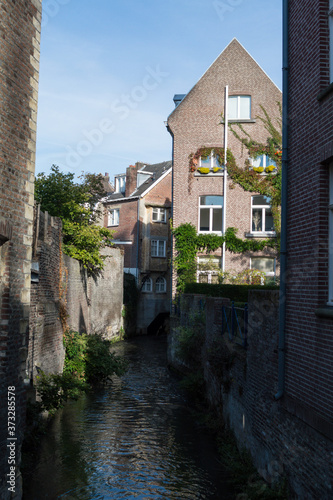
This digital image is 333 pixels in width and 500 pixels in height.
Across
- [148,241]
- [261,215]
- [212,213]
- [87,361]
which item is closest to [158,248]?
[148,241]

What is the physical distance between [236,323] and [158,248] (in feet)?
90.1

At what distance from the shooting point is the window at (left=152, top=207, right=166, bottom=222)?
130ft

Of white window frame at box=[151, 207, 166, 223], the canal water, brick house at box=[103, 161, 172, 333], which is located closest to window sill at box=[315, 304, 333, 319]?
the canal water

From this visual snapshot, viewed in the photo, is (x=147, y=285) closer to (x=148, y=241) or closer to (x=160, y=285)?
(x=160, y=285)

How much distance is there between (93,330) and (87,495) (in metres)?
17.7

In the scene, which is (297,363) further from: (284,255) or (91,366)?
(91,366)

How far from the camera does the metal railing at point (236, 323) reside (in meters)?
10.8

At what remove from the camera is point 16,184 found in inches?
293

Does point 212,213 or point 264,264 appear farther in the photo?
point 212,213

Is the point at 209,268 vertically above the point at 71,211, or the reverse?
the point at 71,211

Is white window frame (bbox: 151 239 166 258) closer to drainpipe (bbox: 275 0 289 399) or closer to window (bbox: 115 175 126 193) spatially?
window (bbox: 115 175 126 193)

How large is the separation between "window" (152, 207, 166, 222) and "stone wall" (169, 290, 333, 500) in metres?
26.2

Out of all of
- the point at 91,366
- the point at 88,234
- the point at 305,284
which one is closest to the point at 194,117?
the point at 88,234

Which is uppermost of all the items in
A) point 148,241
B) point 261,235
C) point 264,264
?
point 148,241
